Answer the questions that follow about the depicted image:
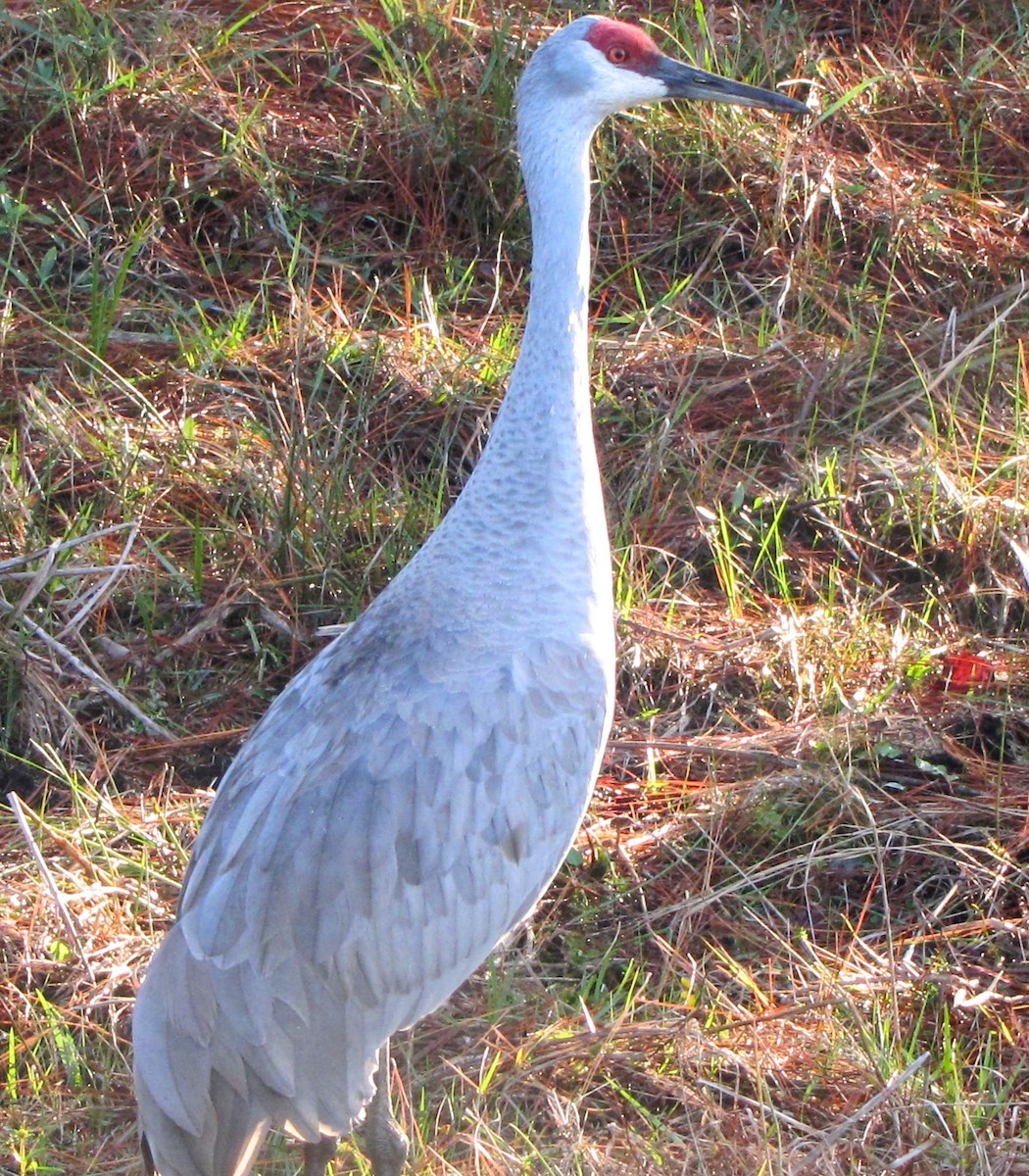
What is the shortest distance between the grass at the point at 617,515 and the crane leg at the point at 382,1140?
0.13 metres

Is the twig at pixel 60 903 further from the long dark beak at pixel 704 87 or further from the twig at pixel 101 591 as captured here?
the long dark beak at pixel 704 87

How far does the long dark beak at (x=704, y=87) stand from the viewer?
2.94 meters

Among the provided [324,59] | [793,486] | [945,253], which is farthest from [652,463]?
[324,59]

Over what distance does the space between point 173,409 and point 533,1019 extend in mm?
1975

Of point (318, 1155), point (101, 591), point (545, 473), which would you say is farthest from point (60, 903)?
point (545, 473)

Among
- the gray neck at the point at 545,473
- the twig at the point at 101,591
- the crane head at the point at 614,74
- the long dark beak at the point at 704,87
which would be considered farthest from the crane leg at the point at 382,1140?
the long dark beak at the point at 704,87

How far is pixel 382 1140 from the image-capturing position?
8.46 feet

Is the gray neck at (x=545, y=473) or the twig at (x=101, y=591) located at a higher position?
the gray neck at (x=545, y=473)

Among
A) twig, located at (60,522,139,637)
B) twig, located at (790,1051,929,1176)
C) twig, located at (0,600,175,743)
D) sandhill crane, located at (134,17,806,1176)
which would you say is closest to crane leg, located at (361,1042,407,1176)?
sandhill crane, located at (134,17,806,1176)

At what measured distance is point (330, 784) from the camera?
2480 millimetres

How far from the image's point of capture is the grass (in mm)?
2801

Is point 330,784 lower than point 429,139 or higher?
lower

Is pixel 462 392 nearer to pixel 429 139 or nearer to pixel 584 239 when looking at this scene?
pixel 429 139

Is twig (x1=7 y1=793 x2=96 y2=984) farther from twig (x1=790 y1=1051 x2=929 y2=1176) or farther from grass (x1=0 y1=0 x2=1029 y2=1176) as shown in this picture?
twig (x1=790 y1=1051 x2=929 y2=1176)
